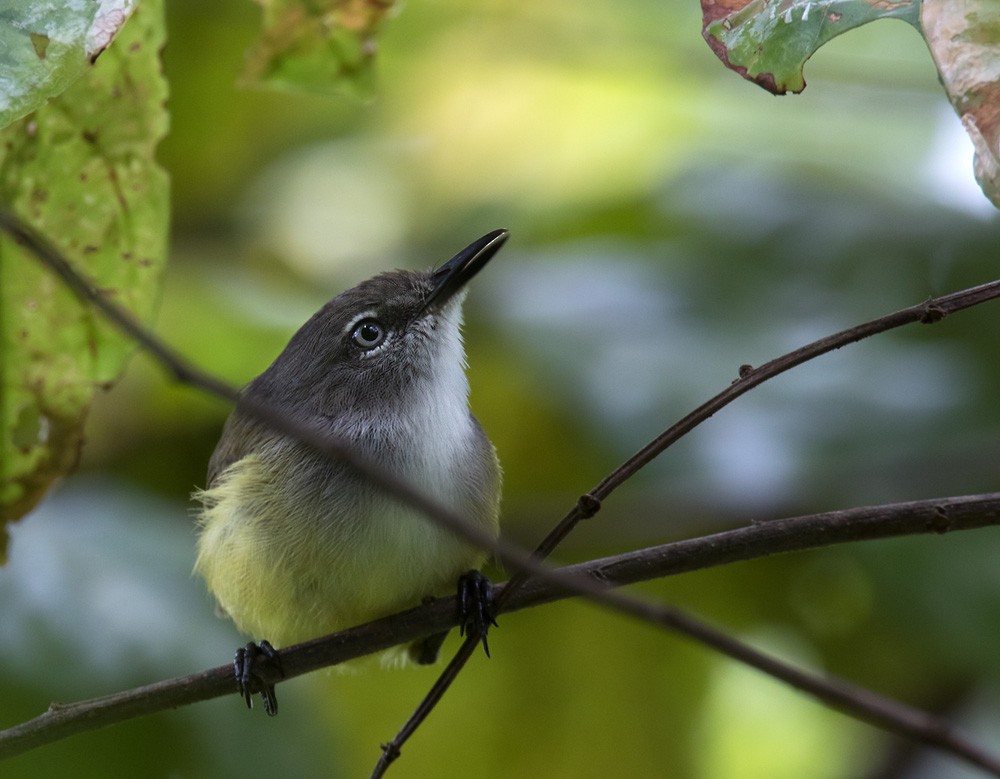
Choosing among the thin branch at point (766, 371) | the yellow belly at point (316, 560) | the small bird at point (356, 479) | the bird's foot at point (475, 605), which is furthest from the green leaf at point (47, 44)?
the yellow belly at point (316, 560)

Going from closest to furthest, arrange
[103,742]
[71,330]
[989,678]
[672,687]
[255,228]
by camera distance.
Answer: [71,330], [103,742], [989,678], [672,687], [255,228]

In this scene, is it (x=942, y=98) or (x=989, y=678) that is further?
(x=942, y=98)

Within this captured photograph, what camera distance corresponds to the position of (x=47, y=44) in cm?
178

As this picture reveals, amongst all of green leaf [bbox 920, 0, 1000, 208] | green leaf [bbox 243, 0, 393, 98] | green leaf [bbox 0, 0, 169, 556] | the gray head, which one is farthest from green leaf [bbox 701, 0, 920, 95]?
the gray head

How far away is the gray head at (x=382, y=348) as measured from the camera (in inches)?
131

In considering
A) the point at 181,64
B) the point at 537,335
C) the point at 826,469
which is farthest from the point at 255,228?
the point at 826,469

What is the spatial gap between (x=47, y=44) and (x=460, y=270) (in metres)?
1.62

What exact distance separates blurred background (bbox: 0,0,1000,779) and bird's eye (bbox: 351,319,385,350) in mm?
445

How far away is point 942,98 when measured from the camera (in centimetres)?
425

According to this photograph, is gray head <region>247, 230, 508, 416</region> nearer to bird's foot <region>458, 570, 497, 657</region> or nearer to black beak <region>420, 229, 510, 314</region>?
black beak <region>420, 229, 510, 314</region>

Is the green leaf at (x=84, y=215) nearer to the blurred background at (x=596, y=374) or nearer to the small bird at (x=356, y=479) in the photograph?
the small bird at (x=356, y=479)

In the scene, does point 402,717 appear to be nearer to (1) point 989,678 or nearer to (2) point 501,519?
(2) point 501,519

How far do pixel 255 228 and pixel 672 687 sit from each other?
2244 mm

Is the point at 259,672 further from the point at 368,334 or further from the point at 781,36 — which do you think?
the point at 781,36
